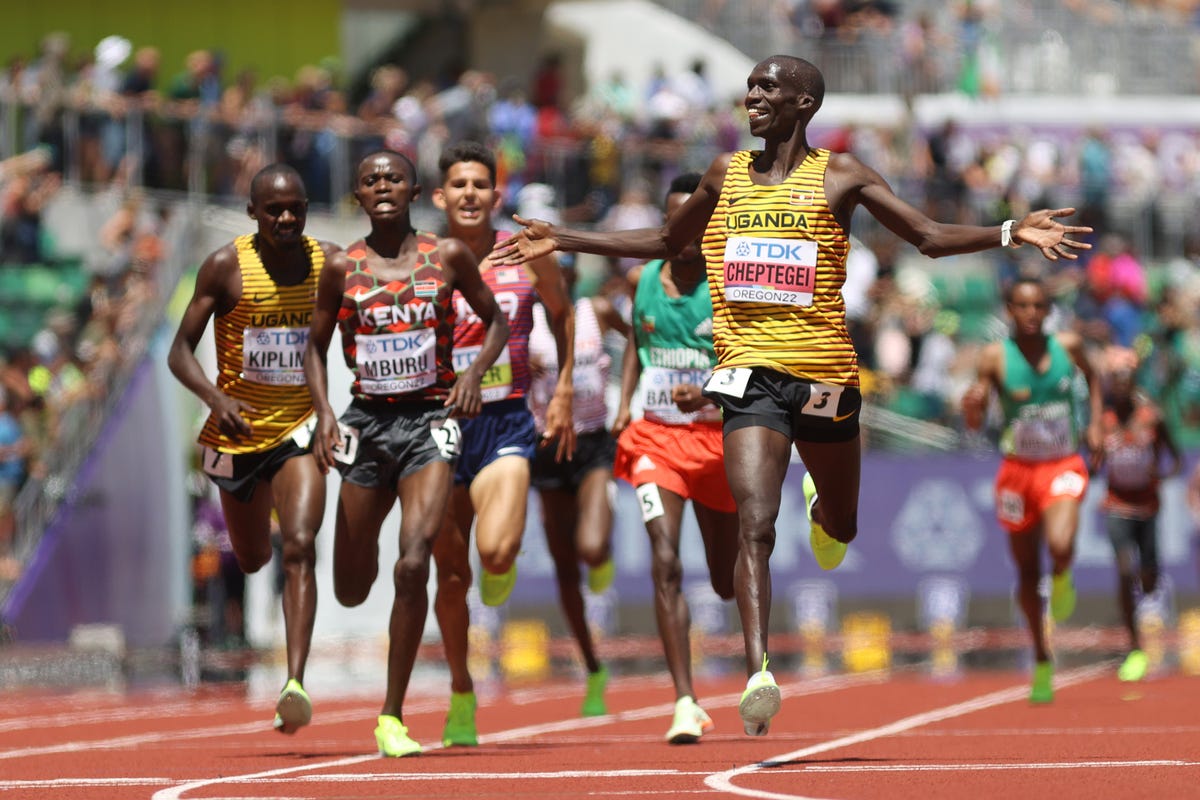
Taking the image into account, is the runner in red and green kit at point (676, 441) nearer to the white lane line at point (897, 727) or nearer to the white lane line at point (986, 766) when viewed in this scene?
the white lane line at point (897, 727)

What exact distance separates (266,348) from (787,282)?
9.84ft

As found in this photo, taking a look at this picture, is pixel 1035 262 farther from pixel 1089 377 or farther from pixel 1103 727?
pixel 1103 727

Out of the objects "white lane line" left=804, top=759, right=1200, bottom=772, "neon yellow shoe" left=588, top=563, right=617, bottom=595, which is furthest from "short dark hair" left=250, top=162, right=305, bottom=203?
"white lane line" left=804, top=759, right=1200, bottom=772

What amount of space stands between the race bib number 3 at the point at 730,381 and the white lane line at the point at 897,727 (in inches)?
57.1

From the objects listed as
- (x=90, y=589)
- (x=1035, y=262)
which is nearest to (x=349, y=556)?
(x=90, y=589)

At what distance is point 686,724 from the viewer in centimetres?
1091

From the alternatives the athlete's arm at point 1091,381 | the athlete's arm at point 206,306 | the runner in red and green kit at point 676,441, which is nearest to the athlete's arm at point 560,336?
the runner in red and green kit at point 676,441

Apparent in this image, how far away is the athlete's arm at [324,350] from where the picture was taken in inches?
413

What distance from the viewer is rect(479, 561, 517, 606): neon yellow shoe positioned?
11.8 m

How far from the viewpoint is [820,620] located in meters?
22.7

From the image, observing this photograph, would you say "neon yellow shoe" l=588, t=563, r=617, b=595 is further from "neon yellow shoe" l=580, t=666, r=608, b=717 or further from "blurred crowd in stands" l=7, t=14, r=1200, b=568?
"blurred crowd in stands" l=7, t=14, r=1200, b=568

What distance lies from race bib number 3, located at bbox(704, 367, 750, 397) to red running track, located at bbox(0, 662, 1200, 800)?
145 centimetres

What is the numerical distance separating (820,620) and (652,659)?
1.81 meters

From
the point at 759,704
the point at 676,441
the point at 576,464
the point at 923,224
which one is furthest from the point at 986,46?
the point at 759,704
